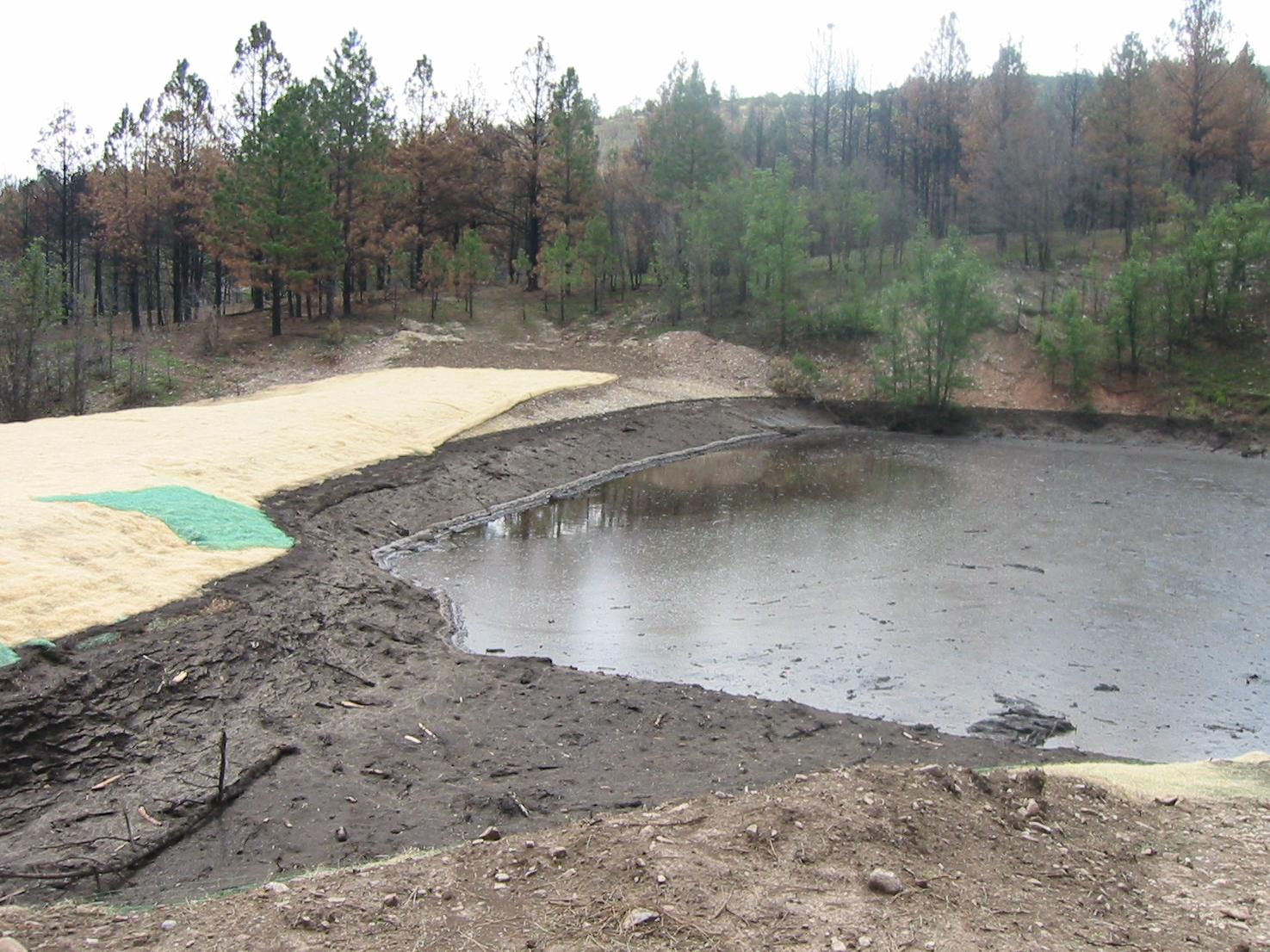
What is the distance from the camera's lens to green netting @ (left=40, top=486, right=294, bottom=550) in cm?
1548

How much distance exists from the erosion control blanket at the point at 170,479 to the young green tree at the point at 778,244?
1404 cm

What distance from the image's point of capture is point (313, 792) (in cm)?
911

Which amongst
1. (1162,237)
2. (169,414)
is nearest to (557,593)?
(169,414)

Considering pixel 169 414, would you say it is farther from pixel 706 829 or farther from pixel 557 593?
pixel 706 829

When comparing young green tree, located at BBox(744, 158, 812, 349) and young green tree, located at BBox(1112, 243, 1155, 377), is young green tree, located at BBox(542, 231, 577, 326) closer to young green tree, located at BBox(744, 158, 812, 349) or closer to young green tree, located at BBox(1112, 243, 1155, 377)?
young green tree, located at BBox(744, 158, 812, 349)

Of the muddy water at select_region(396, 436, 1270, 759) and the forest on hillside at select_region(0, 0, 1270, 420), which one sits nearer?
the muddy water at select_region(396, 436, 1270, 759)

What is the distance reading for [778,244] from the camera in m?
42.5

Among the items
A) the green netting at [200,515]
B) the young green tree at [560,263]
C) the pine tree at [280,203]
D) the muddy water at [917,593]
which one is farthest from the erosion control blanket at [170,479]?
the young green tree at [560,263]

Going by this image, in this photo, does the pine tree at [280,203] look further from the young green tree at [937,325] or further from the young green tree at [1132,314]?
the young green tree at [1132,314]

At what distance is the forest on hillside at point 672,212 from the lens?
3700 centimetres

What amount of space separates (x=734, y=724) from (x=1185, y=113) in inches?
1948

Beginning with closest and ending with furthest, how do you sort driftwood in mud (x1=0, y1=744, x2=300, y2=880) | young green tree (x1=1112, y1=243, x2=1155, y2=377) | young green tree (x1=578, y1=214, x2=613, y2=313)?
driftwood in mud (x1=0, y1=744, x2=300, y2=880), young green tree (x1=1112, y1=243, x2=1155, y2=377), young green tree (x1=578, y1=214, x2=613, y2=313)

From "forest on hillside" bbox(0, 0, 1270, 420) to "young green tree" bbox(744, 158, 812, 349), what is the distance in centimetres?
11

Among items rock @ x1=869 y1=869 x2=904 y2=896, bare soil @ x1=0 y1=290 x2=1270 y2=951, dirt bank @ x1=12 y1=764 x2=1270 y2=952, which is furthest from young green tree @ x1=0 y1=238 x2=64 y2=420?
rock @ x1=869 y1=869 x2=904 y2=896
